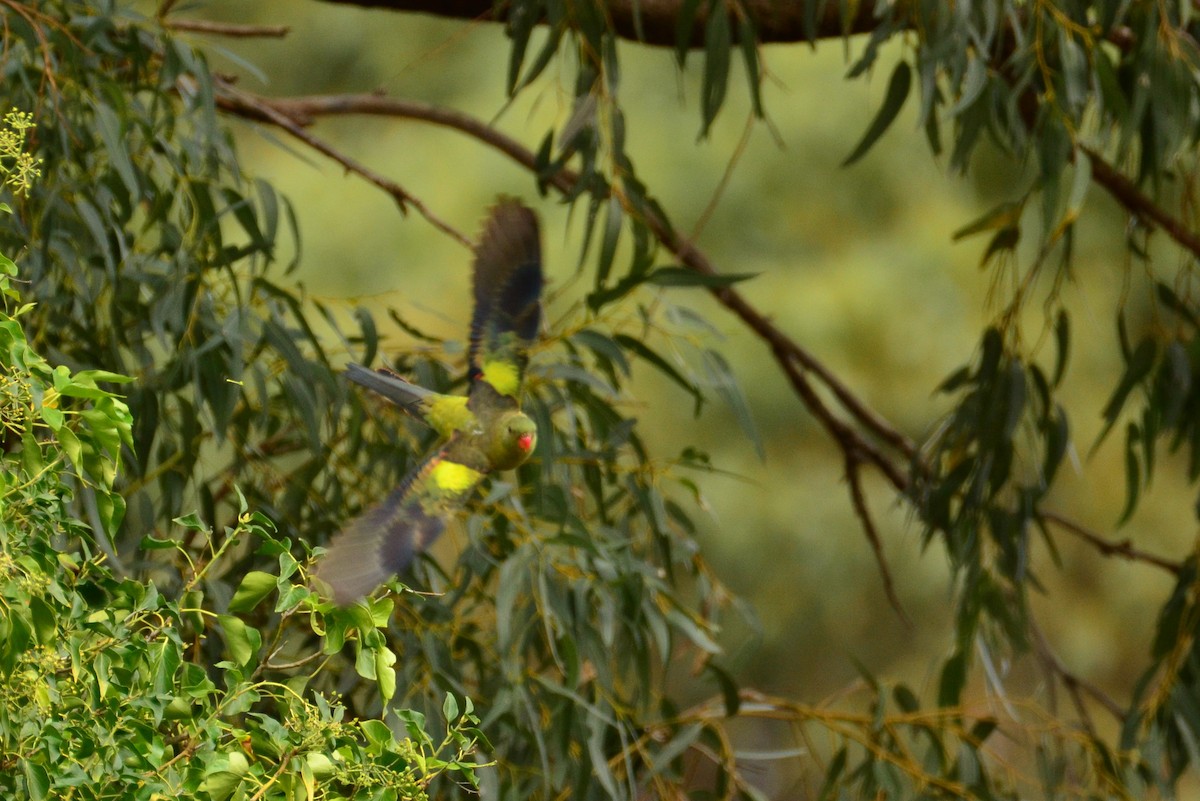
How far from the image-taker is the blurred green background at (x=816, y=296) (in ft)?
13.4

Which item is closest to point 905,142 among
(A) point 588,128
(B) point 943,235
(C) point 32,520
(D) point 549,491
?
(B) point 943,235

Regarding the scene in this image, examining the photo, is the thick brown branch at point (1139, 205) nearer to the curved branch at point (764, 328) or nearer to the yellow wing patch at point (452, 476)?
the curved branch at point (764, 328)

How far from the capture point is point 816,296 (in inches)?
158

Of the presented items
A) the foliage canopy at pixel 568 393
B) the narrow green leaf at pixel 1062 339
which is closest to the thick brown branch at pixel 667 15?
the foliage canopy at pixel 568 393

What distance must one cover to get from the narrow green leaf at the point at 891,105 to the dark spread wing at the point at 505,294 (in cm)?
62

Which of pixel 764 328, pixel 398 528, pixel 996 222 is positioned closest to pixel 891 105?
pixel 996 222

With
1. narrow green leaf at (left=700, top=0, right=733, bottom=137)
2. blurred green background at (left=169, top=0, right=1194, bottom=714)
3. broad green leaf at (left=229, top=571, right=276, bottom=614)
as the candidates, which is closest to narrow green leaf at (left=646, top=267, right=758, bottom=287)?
narrow green leaf at (left=700, top=0, right=733, bottom=137)

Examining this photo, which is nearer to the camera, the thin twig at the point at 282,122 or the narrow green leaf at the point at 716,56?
the narrow green leaf at the point at 716,56

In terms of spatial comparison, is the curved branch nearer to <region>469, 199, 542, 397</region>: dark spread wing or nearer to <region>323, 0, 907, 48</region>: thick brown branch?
<region>323, 0, 907, 48</region>: thick brown branch

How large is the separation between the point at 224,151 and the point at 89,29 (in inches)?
7.0

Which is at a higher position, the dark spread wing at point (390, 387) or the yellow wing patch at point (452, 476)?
the dark spread wing at point (390, 387)

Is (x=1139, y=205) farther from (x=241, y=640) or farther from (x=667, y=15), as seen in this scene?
(x=241, y=640)

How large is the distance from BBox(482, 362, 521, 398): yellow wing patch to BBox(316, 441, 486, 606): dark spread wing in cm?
9

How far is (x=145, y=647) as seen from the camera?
2.42 feet
